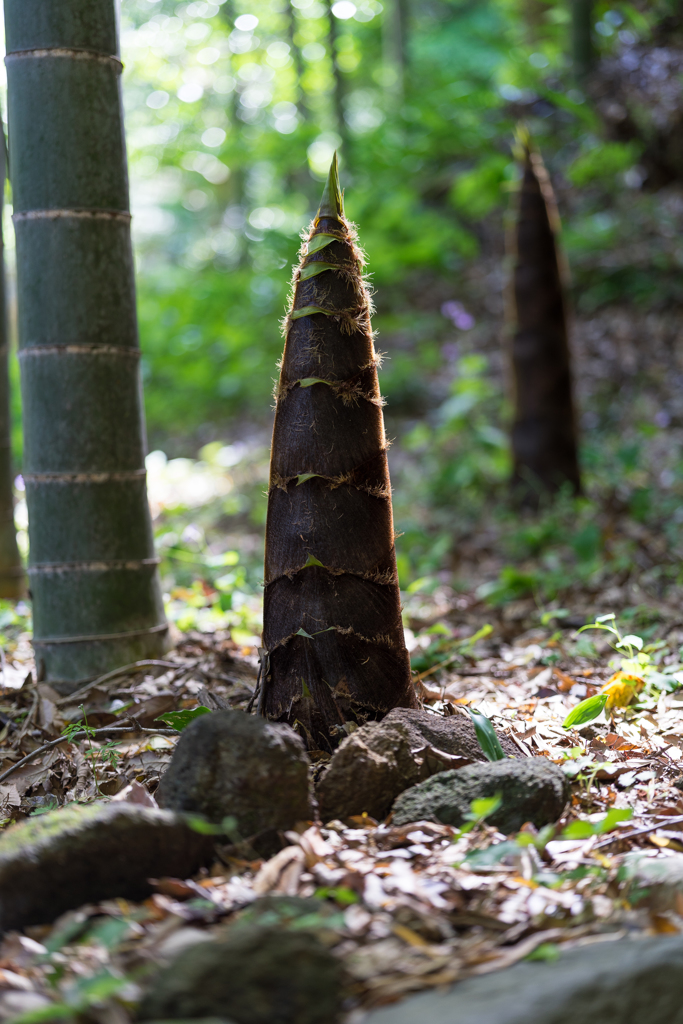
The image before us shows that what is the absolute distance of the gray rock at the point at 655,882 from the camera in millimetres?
1295

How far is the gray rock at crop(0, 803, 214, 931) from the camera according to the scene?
49.8 inches

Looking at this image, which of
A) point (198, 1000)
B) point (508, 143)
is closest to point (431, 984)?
point (198, 1000)

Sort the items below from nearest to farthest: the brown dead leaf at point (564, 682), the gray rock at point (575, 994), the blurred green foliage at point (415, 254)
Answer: the gray rock at point (575, 994) < the brown dead leaf at point (564, 682) < the blurred green foliage at point (415, 254)

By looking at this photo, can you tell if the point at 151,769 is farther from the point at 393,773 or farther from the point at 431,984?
the point at 431,984

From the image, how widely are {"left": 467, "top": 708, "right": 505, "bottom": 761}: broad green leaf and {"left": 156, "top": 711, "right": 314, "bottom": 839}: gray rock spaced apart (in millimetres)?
463

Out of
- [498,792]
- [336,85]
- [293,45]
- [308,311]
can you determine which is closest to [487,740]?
[498,792]

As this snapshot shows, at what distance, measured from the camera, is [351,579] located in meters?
1.90

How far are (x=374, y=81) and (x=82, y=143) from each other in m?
13.8

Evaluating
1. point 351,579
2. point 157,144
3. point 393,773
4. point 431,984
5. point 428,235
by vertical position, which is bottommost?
point 431,984

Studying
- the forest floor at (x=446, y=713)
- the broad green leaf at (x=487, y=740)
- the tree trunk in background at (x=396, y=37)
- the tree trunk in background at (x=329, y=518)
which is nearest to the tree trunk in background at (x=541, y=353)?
the forest floor at (x=446, y=713)

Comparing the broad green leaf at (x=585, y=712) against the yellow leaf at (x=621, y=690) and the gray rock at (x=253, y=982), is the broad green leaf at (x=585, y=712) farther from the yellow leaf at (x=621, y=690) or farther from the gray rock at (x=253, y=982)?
the gray rock at (x=253, y=982)

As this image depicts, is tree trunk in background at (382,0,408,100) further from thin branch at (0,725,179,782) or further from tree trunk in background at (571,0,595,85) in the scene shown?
thin branch at (0,725,179,782)

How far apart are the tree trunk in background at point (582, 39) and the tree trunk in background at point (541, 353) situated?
14.0 ft

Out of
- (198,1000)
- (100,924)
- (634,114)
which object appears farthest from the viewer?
(634,114)
